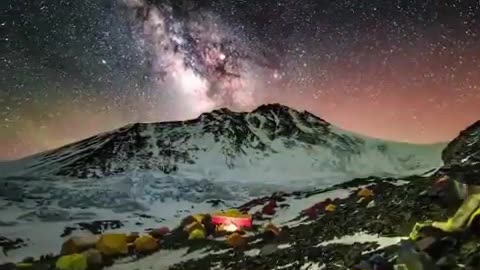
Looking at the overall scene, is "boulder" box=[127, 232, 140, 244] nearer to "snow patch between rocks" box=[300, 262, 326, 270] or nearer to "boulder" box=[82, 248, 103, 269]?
"boulder" box=[82, 248, 103, 269]

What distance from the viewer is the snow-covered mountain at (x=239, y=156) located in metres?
8.67

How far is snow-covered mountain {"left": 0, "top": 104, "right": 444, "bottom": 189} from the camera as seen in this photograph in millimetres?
8674

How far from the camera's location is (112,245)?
7543 mm

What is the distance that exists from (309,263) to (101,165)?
5623 mm

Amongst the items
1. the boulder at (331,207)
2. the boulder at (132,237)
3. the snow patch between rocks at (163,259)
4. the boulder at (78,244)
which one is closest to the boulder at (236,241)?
the snow patch between rocks at (163,259)

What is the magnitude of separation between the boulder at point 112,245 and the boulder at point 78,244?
123 millimetres

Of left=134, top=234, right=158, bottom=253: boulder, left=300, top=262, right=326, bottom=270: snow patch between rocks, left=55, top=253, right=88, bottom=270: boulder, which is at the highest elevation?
left=134, top=234, right=158, bottom=253: boulder

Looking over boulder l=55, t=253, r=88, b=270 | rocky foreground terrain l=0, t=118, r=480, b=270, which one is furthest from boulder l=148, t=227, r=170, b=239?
boulder l=55, t=253, r=88, b=270

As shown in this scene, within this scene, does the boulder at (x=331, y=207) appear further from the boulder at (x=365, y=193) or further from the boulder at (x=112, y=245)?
the boulder at (x=112, y=245)

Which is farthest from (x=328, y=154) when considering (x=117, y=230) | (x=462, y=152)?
(x=117, y=230)

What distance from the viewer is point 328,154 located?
978 centimetres

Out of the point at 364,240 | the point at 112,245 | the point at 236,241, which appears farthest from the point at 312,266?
the point at 112,245

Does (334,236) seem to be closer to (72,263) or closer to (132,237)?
(132,237)

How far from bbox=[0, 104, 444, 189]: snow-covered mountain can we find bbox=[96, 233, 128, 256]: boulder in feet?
7.36
